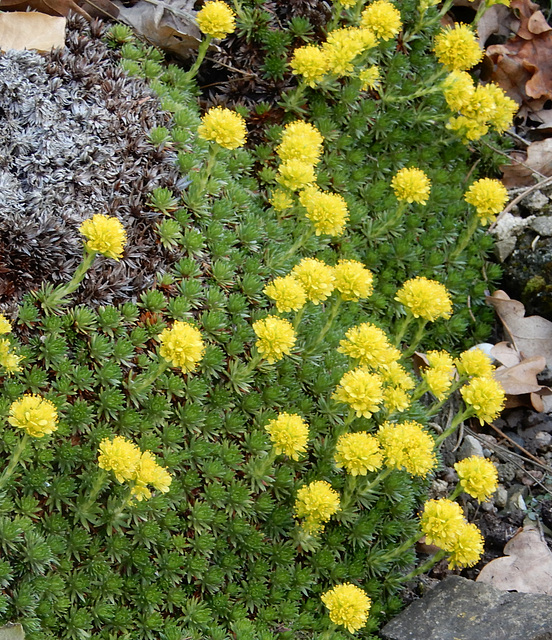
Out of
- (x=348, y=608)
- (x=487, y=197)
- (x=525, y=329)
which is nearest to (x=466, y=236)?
(x=487, y=197)

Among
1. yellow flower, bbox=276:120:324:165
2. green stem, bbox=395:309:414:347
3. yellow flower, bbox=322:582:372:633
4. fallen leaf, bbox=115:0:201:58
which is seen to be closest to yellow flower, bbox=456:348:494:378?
green stem, bbox=395:309:414:347

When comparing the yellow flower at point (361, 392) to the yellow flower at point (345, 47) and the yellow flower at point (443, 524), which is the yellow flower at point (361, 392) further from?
the yellow flower at point (345, 47)

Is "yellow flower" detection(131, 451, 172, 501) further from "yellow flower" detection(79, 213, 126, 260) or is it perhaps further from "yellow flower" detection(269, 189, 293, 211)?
"yellow flower" detection(269, 189, 293, 211)

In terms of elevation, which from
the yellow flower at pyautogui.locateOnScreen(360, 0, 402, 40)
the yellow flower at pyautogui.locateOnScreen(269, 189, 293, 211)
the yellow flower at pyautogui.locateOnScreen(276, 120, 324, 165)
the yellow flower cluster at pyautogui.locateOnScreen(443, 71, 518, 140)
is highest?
the yellow flower at pyautogui.locateOnScreen(360, 0, 402, 40)

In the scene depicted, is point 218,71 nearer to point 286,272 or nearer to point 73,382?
point 286,272

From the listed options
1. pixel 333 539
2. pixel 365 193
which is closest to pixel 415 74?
pixel 365 193
